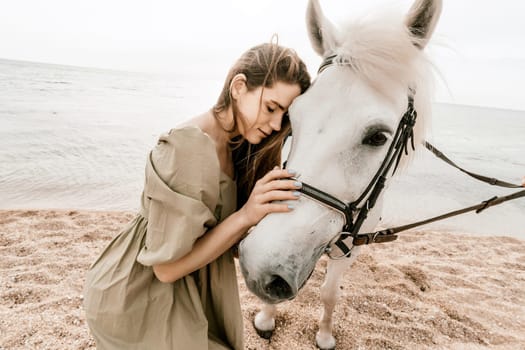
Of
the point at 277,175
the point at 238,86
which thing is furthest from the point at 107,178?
the point at 277,175

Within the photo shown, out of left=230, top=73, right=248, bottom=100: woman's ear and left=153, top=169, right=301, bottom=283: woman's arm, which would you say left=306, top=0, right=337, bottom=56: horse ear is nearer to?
left=230, top=73, right=248, bottom=100: woman's ear

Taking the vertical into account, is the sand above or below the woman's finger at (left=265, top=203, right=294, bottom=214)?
below

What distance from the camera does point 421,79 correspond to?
1483 mm

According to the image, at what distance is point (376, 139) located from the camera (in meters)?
1.34

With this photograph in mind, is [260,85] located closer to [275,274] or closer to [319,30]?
[319,30]

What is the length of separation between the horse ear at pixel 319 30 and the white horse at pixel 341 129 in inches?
3.0

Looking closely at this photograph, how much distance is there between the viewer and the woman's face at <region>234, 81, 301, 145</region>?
1.40 meters

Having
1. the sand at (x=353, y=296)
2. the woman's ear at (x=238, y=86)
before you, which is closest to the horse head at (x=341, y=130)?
the woman's ear at (x=238, y=86)

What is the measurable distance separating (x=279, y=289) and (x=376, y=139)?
777mm

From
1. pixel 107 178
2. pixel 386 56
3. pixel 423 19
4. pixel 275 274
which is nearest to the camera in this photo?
pixel 275 274

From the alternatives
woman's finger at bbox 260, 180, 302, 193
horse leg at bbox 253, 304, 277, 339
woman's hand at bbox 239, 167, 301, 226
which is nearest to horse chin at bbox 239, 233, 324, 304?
woman's hand at bbox 239, 167, 301, 226

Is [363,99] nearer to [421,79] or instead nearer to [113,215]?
[421,79]

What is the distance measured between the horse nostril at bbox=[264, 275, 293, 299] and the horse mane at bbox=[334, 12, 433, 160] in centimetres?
95

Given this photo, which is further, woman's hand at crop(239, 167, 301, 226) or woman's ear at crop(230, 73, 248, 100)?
woman's ear at crop(230, 73, 248, 100)
